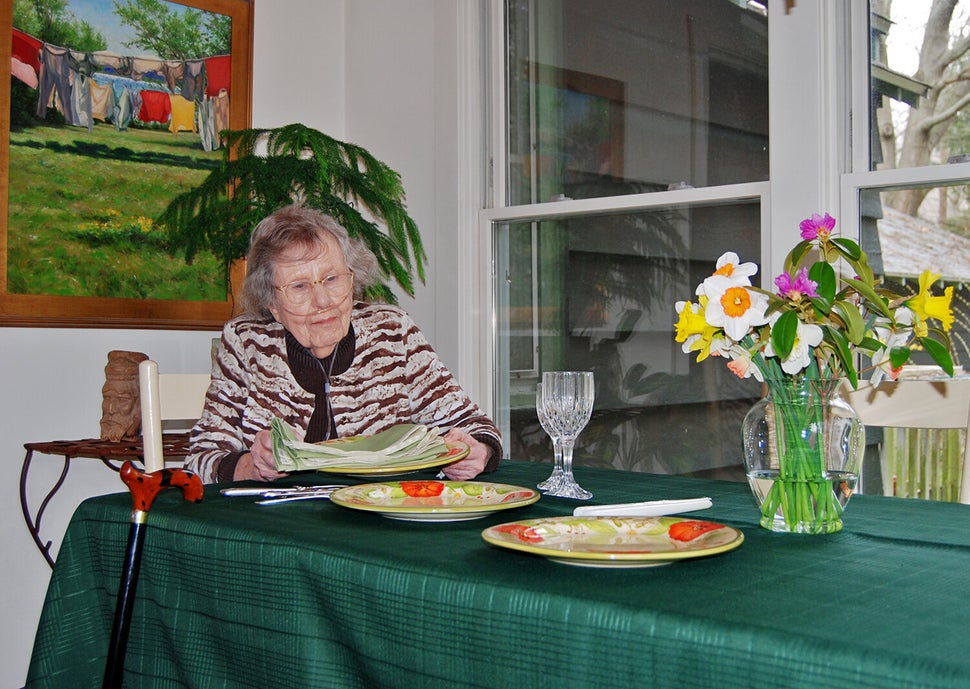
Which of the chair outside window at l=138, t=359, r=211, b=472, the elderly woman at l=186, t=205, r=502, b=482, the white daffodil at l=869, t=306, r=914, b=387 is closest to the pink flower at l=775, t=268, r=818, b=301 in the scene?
the white daffodil at l=869, t=306, r=914, b=387

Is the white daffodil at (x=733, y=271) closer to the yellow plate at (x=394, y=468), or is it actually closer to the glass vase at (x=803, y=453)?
the glass vase at (x=803, y=453)

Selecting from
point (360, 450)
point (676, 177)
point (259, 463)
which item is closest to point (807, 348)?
point (360, 450)

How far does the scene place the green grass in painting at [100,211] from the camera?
8.54 feet

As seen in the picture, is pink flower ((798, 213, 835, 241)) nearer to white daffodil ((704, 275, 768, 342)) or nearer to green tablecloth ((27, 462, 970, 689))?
white daffodil ((704, 275, 768, 342))

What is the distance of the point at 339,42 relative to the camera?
3.42m

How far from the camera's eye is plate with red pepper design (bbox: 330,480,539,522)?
3.65 feet

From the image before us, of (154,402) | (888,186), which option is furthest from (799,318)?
(888,186)

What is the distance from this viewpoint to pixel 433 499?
1.24 metres

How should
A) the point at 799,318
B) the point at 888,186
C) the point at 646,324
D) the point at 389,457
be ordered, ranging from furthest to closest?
the point at 646,324 → the point at 888,186 → the point at 389,457 → the point at 799,318

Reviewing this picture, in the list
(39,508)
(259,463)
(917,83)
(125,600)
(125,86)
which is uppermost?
(125,86)

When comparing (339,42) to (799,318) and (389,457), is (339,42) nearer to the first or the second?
(389,457)

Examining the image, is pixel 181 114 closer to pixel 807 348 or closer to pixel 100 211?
pixel 100 211

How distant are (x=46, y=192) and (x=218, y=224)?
1.47ft

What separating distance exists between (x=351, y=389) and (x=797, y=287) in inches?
44.2
